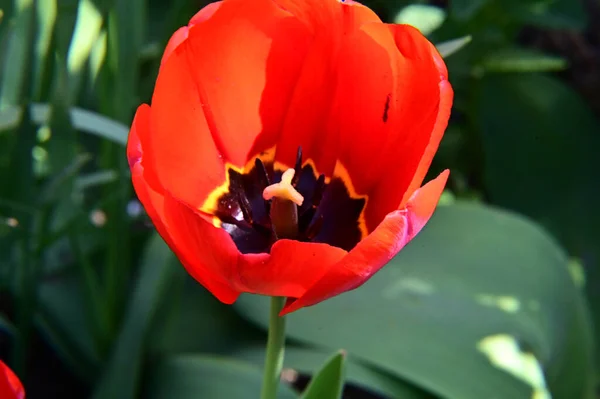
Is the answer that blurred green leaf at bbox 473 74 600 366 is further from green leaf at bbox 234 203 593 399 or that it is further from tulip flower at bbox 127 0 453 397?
tulip flower at bbox 127 0 453 397

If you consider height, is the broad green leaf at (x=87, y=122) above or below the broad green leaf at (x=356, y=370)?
above

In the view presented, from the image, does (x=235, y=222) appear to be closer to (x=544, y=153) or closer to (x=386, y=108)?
(x=386, y=108)

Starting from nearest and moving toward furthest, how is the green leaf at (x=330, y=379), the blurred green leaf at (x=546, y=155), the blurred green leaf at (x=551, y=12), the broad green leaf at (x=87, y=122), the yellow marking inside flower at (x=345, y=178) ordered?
the green leaf at (x=330, y=379) < the yellow marking inside flower at (x=345, y=178) < the broad green leaf at (x=87, y=122) < the blurred green leaf at (x=551, y=12) < the blurred green leaf at (x=546, y=155)

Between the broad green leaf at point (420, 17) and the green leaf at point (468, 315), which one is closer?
the green leaf at point (468, 315)

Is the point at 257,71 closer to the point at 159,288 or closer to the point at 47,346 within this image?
the point at 159,288

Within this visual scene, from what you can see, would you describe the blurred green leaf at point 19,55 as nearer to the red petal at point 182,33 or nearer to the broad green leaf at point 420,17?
the red petal at point 182,33

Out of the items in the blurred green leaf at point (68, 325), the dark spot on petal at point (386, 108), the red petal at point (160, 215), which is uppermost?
the red petal at point (160, 215)

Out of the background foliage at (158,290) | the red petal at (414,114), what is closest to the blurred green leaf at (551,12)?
the background foliage at (158,290)

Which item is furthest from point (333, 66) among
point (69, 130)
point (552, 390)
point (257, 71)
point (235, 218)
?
point (552, 390)
